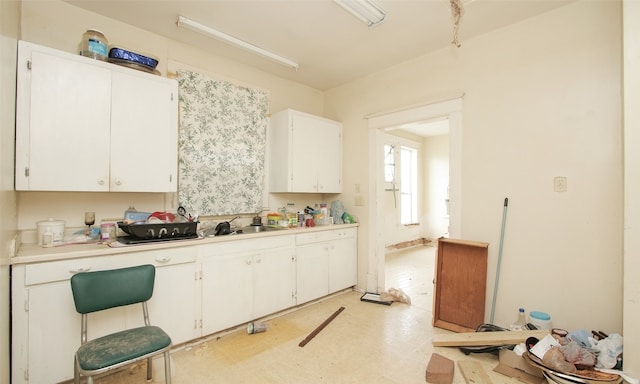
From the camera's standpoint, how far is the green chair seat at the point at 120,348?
1.50 meters

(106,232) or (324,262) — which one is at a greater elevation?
(106,232)

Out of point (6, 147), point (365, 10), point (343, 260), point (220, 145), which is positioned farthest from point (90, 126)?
point (343, 260)

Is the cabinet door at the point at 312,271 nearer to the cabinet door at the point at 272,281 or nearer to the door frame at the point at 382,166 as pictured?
the cabinet door at the point at 272,281

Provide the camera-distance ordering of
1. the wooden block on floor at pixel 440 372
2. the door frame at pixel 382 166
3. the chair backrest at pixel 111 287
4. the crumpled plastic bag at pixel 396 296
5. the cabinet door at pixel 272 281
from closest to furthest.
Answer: the chair backrest at pixel 111 287 → the wooden block on floor at pixel 440 372 → the cabinet door at pixel 272 281 → the door frame at pixel 382 166 → the crumpled plastic bag at pixel 396 296

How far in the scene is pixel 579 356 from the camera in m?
1.92

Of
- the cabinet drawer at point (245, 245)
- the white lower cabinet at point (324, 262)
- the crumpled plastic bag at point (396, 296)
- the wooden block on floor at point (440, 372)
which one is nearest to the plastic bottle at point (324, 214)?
the white lower cabinet at point (324, 262)

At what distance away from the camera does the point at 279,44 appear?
304 centimetres

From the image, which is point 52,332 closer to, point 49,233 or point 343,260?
→ point 49,233

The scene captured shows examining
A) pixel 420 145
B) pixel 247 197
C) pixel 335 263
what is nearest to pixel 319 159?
pixel 247 197

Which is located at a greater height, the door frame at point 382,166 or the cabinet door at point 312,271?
the door frame at point 382,166

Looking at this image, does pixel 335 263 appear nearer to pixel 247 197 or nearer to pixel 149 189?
pixel 247 197

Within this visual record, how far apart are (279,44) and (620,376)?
12.4ft

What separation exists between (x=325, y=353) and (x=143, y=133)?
2.38m

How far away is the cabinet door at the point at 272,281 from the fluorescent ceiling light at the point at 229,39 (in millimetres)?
2101
